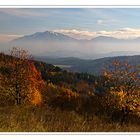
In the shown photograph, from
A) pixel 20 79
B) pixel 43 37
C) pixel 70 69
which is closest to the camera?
pixel 43 37

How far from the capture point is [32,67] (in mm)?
11781

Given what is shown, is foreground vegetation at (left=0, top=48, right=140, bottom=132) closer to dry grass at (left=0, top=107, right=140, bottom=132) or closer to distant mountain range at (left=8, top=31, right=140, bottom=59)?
dry grass at (left=0, top=107, right=140, bottom=132)

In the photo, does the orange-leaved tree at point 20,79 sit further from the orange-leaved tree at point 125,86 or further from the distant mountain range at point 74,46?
the orange-leaved tree at point 125,86

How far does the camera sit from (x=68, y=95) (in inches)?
467

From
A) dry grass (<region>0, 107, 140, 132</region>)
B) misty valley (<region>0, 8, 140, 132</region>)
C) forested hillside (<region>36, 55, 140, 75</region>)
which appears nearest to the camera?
dry grass (<region>0, 107, 140, 132</region>)

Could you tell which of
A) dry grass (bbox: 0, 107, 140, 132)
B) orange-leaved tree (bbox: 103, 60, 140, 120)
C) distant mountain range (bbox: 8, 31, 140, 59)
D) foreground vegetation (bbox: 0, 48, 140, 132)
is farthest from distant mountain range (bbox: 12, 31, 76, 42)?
dry grass (bbox: 0, 107, 140, 132)

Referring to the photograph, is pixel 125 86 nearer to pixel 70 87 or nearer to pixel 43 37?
pixel 70 87

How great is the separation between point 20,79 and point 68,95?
86cm

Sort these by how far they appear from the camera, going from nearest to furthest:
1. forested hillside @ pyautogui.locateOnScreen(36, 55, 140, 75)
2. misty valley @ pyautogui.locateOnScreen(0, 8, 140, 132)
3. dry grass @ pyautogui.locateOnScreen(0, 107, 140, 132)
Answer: dry grass @ pyautogui.locateOnScreen(0, 107, 140, 132)
misty valley @ pyautogui.locateOnScreen(0, 8, 140, 132)
forested hillside @ pyautogui.locateOnScreen(36, 55, 140, 75)

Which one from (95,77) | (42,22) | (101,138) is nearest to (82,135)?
(101,138)

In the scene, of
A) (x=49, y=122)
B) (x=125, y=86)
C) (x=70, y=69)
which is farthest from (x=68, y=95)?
(x=125, y=86)

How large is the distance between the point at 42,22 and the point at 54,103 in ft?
4.59

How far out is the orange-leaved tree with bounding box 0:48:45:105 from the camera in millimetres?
11742

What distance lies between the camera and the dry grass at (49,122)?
37.6 ft
